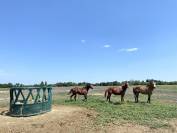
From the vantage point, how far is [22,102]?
18.1m

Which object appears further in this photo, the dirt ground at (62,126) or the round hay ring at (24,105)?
the round hay ring at (24,105)

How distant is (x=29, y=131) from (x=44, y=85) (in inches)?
210

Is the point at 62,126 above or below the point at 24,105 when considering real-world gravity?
below

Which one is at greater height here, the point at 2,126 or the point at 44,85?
the point at 44,85

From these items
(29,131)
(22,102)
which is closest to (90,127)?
(29,131)

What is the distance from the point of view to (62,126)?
14742 mm

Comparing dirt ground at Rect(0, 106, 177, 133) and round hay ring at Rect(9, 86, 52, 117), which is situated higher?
round hay ring at Rect(9, 86, 52, 117)

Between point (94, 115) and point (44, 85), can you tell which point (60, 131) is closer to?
point (94, 115)

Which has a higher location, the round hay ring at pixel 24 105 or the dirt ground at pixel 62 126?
the round hay ring at pixel 24 105

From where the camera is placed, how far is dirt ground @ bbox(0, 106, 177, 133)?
46.7ft

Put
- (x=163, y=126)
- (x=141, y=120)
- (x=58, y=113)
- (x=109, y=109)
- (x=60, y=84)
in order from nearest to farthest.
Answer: (x=163, y=126)
(x=141, y=120)
(x=58, y=113)
(x=109, y=109)
(x=60, y=84)

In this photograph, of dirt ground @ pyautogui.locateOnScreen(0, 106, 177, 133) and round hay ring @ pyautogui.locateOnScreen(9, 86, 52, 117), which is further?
round hay ring @ pyautogui.locateOnScreen(9, 86, 52, 117)

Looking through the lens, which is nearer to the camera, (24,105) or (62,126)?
(62,126)

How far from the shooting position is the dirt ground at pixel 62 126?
14240mm
